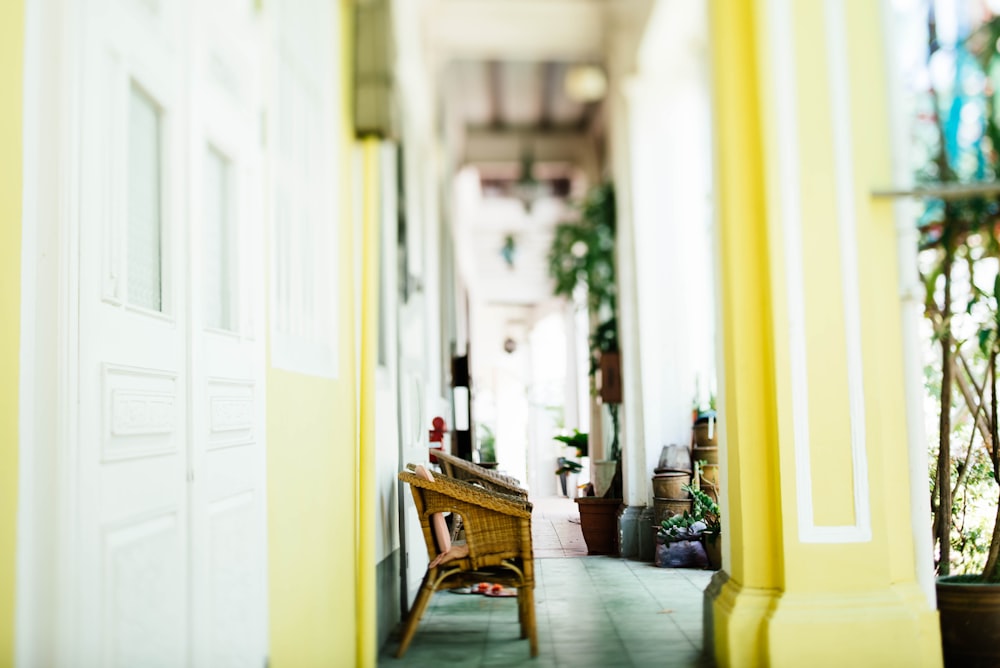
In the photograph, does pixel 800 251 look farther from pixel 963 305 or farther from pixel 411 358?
pixel 411 358

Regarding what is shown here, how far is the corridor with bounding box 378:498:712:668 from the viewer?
3326 millimetres

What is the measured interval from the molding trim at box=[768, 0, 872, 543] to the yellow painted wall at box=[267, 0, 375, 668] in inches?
54.5

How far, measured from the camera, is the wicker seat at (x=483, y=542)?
11.3ft

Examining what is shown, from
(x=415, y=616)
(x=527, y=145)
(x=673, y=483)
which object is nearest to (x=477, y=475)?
(x=415, y=616)

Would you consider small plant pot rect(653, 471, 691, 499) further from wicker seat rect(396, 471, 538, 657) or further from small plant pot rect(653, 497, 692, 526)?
wicker seat rect(396, 471, 538, 657)

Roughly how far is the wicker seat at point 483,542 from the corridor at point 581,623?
0.47 ft

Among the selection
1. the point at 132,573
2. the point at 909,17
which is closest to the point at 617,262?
the point at 909,17

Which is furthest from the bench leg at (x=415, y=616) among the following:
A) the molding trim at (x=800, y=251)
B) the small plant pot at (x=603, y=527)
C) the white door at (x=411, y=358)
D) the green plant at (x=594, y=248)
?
the green plant at (x=594, y=248)

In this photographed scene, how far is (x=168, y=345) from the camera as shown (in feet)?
5.96

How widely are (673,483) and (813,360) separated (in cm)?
254

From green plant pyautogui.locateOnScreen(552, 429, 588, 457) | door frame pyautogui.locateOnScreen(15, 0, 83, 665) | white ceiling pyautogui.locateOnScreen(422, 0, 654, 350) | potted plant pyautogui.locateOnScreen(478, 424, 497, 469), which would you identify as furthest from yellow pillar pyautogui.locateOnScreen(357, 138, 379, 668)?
potted plant pyautogui.locateOnScreen(478, 424, 497, 469)

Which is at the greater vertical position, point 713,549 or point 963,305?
point 963,305

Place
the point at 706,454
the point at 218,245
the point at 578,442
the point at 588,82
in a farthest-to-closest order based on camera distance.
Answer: the point at 578,442 → the point at 588,82 → the point at 706,454 → the point at 218,245

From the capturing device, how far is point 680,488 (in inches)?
214
